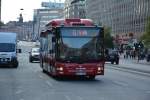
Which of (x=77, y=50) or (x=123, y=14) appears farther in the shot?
(x=123, y=14)

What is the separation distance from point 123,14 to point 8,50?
326 feet

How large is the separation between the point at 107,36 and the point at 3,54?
87079 millimetres

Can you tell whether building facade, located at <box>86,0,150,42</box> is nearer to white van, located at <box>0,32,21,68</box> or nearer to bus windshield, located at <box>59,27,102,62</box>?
white van, located at <box>0,32,21,68</box>

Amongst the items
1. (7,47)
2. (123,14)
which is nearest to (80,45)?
(7,47)

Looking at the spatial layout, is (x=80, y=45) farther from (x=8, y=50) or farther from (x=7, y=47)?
(x=7, y=47)

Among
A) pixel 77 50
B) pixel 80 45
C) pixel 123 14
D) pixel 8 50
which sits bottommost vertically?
pixel 8 50

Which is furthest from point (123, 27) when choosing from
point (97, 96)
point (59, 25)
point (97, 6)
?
point (97, 96)

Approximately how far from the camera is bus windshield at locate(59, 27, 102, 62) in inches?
1033

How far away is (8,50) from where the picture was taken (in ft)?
142

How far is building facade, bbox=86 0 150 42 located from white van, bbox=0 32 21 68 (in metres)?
77.3

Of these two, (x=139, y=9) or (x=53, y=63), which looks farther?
(x=139, y=9)

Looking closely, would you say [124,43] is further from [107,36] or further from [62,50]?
[62,50]

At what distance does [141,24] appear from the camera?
12538 centimetres

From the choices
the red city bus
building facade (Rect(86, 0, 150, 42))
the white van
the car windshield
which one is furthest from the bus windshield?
building facade (Rect(86, 0, 150, 42))
